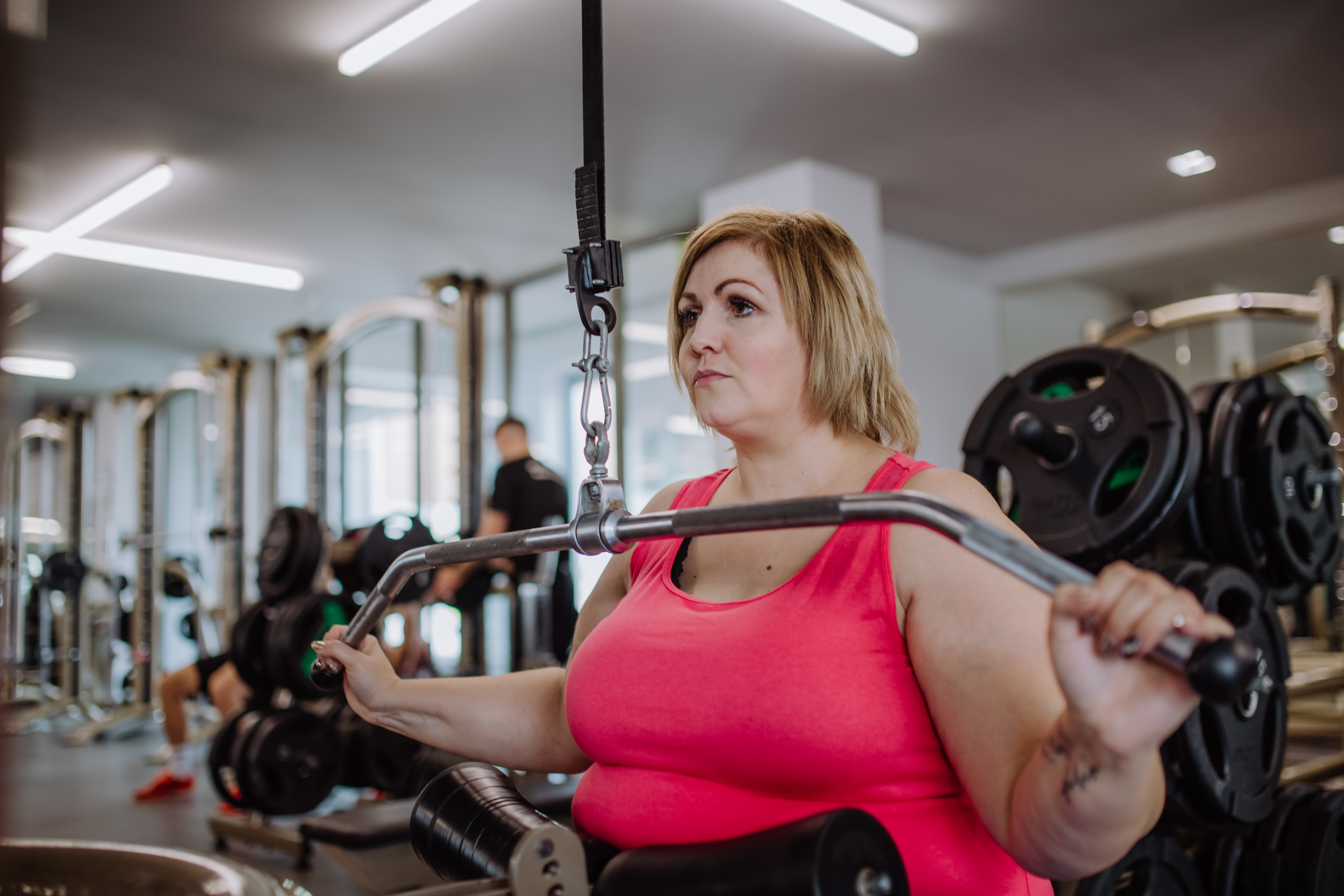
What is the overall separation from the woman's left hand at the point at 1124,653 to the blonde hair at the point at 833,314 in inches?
20.7

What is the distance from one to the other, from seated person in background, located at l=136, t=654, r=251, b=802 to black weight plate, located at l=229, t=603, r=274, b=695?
58 cm

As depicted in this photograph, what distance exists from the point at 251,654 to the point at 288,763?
48 centimetres

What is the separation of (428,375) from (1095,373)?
364cm

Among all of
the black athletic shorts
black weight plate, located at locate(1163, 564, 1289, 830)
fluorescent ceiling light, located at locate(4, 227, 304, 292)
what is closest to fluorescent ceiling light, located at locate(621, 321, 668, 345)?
fluorescent ceiling light, located at locate(4, 227, 304, 292)

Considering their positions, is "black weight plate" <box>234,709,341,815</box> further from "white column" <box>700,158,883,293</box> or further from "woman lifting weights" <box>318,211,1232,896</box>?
"white column" <box>700,158,883,293</box>

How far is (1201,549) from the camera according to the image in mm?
2068

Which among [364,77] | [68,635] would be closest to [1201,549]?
[364,77]

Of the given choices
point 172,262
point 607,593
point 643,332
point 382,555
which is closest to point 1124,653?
point 607,593

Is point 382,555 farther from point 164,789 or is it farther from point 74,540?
point 74,540

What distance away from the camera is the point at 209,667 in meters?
4.43

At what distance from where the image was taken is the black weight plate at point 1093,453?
181 centimetres

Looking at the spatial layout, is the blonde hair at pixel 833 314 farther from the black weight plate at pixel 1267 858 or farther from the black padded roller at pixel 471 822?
the black weight plate at pixel 1267 858

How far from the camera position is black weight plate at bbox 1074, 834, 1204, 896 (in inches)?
64.7

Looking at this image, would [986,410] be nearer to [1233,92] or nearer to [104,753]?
[1233,92]
